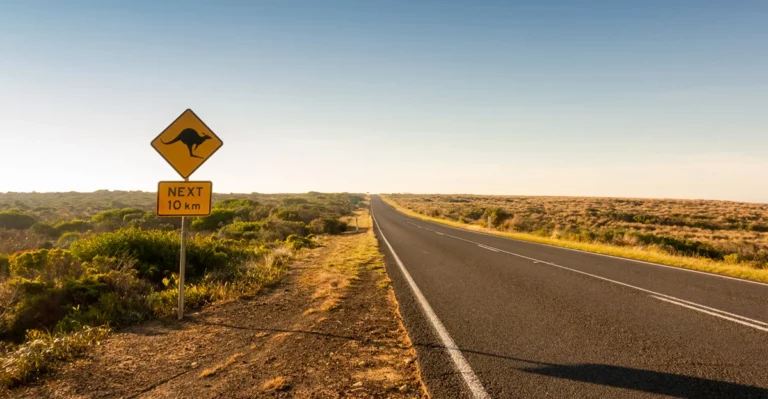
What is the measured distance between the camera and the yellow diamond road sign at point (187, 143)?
5.98 m

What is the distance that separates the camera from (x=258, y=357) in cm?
443

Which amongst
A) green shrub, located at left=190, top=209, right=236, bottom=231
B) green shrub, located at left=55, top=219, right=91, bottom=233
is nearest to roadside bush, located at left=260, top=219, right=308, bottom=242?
green shrub, located at left=190, top=209, right=236, bottom=231

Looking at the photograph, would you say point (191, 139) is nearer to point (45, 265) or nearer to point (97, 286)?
point (97, 286)

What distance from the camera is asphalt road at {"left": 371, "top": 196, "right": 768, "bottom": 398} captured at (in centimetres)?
360

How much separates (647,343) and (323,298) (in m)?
5.09

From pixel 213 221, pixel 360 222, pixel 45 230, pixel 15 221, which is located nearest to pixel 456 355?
pixel 213 221

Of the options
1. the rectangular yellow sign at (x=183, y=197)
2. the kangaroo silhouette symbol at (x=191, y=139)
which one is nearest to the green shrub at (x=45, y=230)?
the rectangular yellow sign at (x=183, y=197)

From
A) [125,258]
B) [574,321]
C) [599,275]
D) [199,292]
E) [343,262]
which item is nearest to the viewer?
[574,321]

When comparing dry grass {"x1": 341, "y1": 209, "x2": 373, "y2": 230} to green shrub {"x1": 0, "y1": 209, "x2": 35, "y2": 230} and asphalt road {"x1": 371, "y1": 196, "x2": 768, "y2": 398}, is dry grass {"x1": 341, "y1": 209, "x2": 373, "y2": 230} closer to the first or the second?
green shrub {"x1": 0, "y1": 209, "x2": 35, "y2": 230}

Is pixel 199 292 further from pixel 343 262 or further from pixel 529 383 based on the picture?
pixel 529 383

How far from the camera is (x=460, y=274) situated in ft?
31.9

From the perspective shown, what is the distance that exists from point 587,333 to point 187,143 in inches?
251

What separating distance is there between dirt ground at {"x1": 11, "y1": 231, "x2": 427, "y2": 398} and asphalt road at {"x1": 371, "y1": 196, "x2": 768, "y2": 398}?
1.58 feet

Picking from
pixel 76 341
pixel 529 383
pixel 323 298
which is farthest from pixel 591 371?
pixel 76 341
